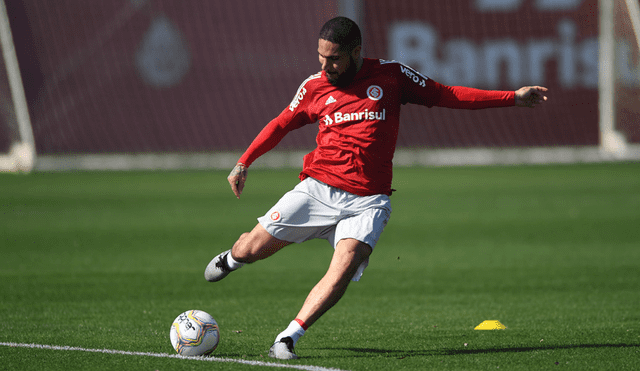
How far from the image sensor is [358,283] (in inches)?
355

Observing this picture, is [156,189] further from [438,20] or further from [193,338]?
[193,338]

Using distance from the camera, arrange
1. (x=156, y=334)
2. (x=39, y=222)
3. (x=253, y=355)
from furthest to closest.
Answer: (x=39, y=222) < (x=156, y=334) < (x=253, y=355)

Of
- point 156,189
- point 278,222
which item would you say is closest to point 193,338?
point 278,222

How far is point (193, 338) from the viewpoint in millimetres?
5133

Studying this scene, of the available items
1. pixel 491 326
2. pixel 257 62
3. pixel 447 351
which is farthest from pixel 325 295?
pixel 257 62

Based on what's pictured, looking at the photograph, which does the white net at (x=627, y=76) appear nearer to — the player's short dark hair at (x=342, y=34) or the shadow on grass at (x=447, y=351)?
the shadow on grass at (x=447, y=351)

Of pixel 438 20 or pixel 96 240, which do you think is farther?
pixel 438 20

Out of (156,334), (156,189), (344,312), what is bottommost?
(156,189)

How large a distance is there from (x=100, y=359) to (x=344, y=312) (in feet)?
8.92

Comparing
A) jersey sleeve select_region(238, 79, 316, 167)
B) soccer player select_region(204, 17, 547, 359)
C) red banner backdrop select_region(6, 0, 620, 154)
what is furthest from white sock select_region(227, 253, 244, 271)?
red banner backdrop select_region(6, 0, 620, 154)

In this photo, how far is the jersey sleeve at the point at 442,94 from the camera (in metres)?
5.44

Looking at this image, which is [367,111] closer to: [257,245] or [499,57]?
[257,245]

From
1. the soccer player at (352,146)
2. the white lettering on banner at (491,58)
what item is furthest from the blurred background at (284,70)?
the soccer player at (352,146)

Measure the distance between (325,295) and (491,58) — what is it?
24.7 metres
